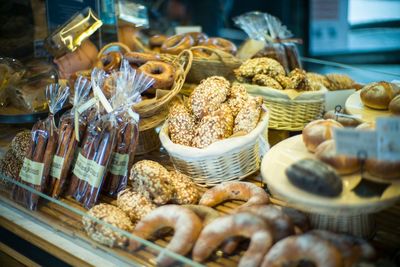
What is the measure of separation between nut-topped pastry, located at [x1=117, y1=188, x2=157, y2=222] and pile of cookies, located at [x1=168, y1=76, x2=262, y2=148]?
1.09 feet

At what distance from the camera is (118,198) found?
1.71 meters

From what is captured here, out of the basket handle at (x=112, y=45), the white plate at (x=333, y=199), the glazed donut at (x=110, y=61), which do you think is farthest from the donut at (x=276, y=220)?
the basket handle at (x=112, y=45)

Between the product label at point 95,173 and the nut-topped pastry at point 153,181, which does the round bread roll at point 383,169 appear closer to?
the nut-topped pastry at point 153,181

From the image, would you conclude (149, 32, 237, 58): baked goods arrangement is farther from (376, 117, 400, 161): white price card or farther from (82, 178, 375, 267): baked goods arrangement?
(376, 117, 400, 161): white price card

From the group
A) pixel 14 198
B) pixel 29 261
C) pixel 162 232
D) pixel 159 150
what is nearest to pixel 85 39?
pixel 159 150

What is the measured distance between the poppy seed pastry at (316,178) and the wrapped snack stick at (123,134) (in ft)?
2.56

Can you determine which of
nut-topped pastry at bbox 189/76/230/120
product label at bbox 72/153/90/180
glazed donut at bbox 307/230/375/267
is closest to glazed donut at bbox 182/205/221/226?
glazed donut at bbox 307/230/375/267

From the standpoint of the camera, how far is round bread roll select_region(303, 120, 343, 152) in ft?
4.56

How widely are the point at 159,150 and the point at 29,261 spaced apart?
0.83 m

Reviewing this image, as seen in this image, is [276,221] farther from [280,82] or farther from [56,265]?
[280,82]

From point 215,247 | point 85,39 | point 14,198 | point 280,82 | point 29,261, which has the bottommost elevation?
point 29,261

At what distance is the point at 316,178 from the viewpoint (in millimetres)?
1179

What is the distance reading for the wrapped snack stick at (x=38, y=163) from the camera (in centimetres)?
181

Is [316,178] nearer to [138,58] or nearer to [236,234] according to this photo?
[236,234]
